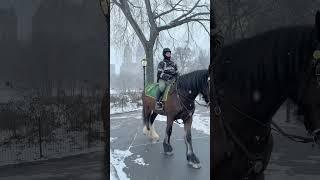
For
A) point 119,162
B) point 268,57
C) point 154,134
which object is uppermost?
point 268,57

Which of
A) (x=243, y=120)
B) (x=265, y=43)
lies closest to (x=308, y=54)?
(x=265, y=43)

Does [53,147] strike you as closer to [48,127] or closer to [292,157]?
[48,127]

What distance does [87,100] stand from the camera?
2.94 m

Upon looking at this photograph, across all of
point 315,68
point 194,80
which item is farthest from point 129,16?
point 315,68

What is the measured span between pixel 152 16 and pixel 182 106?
2.58ft

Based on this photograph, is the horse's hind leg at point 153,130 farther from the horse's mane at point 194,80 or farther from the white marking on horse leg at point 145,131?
the horse's mane at point 194,80

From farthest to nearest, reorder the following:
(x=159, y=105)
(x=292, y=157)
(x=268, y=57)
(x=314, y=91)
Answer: (x=159, y=105) < (x=292, y=157) < (x=268, y=57) < (x=314, y=91)

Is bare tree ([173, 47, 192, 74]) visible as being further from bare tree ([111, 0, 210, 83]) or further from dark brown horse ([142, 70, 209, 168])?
bare tree ([111, 0, 210, 83])

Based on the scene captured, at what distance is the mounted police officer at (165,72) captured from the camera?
287 cm

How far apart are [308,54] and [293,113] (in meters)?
0.45

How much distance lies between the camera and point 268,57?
8.83ft

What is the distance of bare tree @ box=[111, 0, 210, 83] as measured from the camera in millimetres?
2906

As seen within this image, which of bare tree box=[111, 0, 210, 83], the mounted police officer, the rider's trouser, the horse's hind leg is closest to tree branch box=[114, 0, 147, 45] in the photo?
bare tree box=[111, 0, 210, 83]

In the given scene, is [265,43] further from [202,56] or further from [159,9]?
[159,9]
